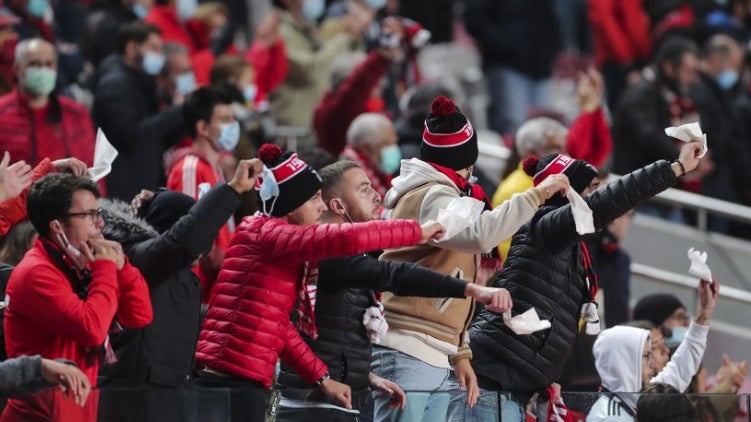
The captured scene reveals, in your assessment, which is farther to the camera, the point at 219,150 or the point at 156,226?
the point at 219,150

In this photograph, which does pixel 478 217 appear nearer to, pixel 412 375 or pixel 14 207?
pixel 412 375

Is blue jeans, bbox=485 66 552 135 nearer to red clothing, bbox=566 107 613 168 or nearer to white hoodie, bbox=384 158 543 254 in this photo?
red clothing, bbox=566 107 613 168

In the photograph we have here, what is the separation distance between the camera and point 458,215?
7.17 m

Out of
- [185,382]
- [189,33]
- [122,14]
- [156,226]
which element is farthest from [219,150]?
[189,33]

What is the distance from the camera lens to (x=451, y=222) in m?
7.13

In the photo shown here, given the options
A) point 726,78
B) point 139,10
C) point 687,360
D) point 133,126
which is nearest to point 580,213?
point 687,360

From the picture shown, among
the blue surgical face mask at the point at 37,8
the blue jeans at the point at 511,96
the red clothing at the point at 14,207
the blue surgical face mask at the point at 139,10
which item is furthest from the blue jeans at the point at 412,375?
the blue jeans at the point at 511,96

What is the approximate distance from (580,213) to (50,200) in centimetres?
214

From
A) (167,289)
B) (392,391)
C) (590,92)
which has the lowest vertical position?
(392,391)

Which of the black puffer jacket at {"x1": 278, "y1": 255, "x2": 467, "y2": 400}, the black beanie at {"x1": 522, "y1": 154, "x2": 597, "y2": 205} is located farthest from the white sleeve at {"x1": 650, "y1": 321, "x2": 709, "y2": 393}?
the black puffer jacket at {"x1": 278, "y1": 255, "x2": 467, "y2": 400}

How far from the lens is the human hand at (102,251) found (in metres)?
6.62

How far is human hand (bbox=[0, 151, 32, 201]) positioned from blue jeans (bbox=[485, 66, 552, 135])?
8950 mm

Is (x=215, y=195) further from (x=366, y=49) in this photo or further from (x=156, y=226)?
(x=366, y=49)

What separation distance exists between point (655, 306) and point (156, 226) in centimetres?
317
